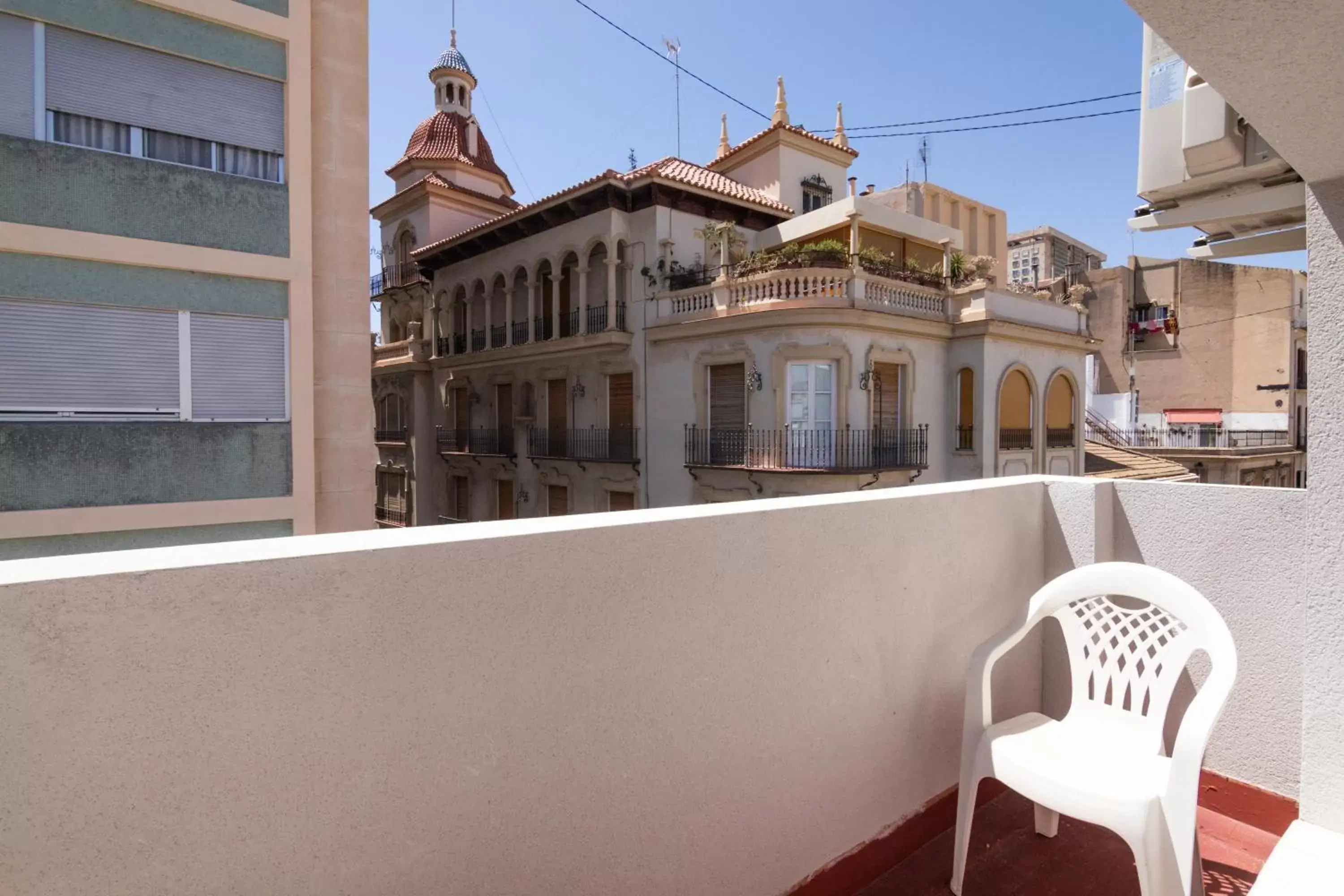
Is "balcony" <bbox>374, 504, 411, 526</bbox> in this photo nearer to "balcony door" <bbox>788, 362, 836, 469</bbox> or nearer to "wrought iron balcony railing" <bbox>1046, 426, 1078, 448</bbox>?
"balcony door" <bbox>788, 362, 836, 469</bbox>

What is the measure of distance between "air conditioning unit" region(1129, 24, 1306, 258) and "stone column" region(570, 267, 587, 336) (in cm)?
1395

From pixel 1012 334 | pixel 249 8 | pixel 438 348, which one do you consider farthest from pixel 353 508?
pixel 438 348

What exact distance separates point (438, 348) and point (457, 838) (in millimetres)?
22174

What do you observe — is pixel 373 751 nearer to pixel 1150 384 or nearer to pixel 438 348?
pixel 438 348

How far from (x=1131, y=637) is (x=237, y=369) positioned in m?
7.71

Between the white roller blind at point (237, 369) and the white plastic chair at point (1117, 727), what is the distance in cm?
718

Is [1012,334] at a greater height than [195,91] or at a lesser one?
lesser

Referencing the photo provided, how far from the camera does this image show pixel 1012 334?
15.3m

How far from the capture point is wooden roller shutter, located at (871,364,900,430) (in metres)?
14.4

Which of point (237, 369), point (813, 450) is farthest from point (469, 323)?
point (237, 369)

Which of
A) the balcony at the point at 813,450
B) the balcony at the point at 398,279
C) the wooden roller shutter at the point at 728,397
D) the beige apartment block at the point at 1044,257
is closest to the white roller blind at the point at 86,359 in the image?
the balcony at the point at 813,450

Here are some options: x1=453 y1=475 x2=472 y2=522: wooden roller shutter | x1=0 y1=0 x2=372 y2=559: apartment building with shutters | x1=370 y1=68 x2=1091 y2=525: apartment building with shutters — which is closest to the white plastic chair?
x1=0 y1=0 x2=372 y2=559: apartment building with shutters

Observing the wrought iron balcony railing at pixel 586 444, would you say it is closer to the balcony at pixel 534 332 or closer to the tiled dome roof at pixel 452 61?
the balcony at pixel 534 332

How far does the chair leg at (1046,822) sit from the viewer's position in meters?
2.53
